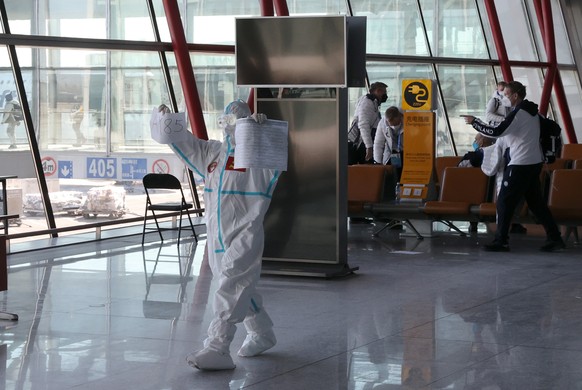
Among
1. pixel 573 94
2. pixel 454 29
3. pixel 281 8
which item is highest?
pixel 454 29

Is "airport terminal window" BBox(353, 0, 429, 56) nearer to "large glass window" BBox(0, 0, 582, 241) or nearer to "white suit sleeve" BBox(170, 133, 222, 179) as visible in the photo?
"large glass window" BBox(0, 0, 582, 241)

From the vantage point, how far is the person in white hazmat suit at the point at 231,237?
5.37 m

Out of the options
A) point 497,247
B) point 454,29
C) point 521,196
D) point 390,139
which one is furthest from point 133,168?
point 454,29

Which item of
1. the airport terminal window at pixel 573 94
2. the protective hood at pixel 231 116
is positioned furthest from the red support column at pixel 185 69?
the airport terminal window at pixel 573 94

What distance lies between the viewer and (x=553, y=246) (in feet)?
34.9

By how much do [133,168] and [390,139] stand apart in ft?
11.4

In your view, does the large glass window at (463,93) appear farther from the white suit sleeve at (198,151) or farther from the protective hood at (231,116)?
the white suit sleeve at (198,151)

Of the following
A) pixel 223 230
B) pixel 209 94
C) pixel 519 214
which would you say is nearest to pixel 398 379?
pixel 223 230

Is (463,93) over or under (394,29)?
under

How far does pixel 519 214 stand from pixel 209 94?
18.7ft

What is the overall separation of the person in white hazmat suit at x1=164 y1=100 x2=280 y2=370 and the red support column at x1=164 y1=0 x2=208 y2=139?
7.71 m

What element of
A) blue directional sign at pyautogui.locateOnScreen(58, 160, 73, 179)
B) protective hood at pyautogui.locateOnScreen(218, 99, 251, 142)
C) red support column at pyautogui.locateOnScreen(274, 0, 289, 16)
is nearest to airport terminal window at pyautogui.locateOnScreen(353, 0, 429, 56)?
red support column at pyautogui.locateOnScreen(274, 0, 289, 16)

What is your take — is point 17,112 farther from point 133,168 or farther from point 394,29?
point 394,29

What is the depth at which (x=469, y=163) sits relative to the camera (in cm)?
1270
